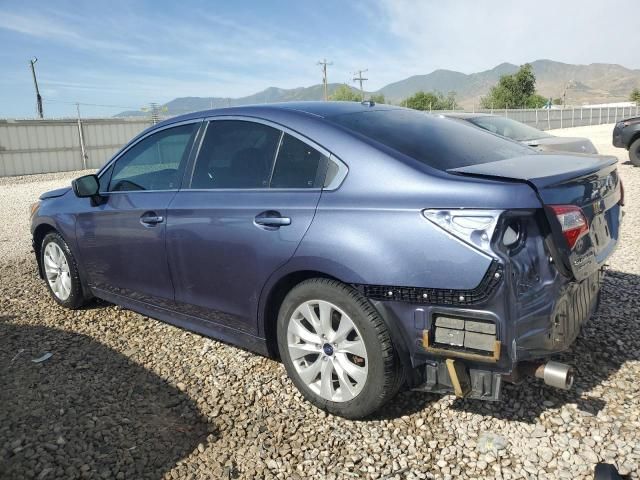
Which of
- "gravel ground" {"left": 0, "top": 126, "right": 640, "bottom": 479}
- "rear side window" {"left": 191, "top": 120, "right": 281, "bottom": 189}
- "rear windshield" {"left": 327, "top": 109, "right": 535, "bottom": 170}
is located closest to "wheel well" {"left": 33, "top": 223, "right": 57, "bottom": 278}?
"gravel ground" {"left": 0, "top": 126, "right": 640, "bottom": 479}

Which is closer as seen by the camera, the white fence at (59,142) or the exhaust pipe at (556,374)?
the exhaust pipe at (556,374)

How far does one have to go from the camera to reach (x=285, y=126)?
314 centimetres

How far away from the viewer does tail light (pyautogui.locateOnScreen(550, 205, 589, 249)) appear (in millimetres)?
2396

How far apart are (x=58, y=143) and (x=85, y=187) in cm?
1998

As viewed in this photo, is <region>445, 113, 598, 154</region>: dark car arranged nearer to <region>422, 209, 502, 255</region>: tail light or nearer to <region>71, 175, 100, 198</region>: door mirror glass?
<region>71, 175, 100, 198</region>: door mirror glass

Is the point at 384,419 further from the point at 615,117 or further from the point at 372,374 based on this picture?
the point at 615,117

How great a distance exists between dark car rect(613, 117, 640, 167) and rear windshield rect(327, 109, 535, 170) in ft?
36.8

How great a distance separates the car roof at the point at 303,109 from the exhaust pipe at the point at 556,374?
5.86 ft

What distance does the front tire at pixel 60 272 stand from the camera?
15.0ft

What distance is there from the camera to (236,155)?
3.39m

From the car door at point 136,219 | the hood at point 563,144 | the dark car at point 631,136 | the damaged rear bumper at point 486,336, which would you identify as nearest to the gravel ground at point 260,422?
the damaged rear bumper at point 486,336

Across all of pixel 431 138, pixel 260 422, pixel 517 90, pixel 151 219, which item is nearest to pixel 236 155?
pixel 151 219

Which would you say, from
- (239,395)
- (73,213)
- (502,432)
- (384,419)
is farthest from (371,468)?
(73,213)

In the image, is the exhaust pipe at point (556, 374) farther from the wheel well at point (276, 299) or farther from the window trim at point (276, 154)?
the window trim at point (276, 154)
